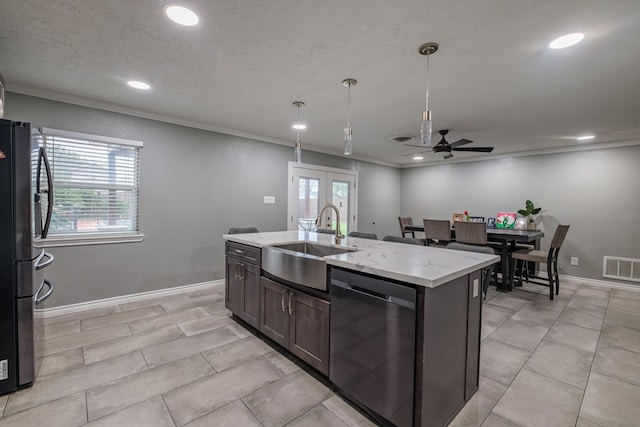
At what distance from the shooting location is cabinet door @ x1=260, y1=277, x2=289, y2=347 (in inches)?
90.0

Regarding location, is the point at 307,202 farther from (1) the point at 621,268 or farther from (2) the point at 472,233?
(1) the point at 621,268

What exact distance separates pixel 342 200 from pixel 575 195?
13.6 feet

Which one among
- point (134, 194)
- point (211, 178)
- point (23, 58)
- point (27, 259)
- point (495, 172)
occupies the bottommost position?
point (27, 259)

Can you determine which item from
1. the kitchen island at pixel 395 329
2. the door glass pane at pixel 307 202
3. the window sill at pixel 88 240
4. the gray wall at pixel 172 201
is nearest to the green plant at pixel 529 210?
the door glass pane at pixel 307 202

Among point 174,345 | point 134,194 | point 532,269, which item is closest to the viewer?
point 174,345

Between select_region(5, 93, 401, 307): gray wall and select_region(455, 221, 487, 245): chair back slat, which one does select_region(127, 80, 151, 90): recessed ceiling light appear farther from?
select_region(455, 221, 487, 245): chair back slat

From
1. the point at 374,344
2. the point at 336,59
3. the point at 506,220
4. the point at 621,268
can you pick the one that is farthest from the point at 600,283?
the point at 336,59

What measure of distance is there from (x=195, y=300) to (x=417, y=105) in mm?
3604

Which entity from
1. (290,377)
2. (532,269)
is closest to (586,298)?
(532,269)

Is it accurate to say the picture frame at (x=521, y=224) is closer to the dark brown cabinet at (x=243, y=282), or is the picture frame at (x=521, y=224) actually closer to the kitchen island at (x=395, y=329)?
the kitchen island at (x=395, y=329)

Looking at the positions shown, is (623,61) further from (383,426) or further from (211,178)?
(211,178)

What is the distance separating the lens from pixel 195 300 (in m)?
3.66

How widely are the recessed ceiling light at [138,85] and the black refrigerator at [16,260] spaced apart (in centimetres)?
111

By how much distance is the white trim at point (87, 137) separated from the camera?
2.98 metres
